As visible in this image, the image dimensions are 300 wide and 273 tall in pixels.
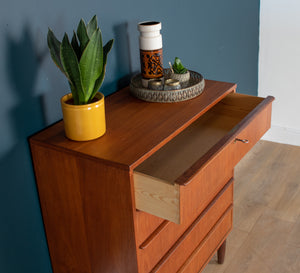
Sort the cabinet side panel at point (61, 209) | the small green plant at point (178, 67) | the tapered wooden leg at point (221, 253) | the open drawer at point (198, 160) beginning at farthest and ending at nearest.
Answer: the tapered wooden leg at point (221, 253) < the small green plant at point (178, 67) < the cabinet side panel at point (61, 209) < the open drawer at point (198, 160)

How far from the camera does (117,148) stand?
1.05m

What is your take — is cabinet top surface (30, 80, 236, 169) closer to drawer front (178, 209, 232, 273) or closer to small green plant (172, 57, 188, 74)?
small green plant (172, 57, 188, 74)

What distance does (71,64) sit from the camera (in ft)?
3.33

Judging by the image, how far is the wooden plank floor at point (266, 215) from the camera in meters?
1.69

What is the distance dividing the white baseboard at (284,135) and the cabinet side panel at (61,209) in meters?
1.72

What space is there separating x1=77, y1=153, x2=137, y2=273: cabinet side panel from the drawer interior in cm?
15

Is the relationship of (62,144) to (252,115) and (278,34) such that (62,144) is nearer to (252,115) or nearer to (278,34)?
(252,115)

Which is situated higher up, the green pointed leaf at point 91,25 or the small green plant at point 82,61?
the green pointed leaf at point 91,25

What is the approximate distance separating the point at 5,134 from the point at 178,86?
53 cm

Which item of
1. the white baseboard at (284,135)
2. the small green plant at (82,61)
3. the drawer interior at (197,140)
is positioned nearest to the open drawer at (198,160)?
the drawer interior at (197,140)

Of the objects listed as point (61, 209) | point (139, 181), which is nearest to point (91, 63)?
point (139, 181)

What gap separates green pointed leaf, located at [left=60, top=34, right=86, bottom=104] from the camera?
995 millimetres

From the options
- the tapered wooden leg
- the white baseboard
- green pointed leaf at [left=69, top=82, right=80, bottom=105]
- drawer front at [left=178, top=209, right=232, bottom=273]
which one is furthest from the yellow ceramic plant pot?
the white baseboard

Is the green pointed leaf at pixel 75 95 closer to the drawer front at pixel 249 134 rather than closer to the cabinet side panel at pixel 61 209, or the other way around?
the cabinet side panel at pixel 61 209
